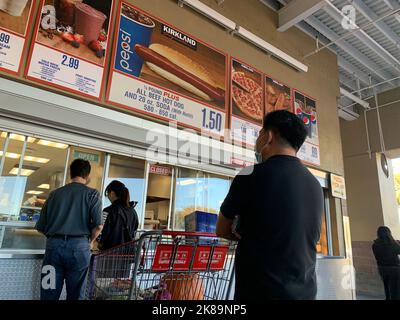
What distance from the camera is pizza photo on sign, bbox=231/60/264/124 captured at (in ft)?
15.0

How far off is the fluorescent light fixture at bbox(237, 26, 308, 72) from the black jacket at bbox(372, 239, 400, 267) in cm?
338

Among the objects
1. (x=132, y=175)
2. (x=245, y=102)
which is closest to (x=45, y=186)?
(x=132, y=175)

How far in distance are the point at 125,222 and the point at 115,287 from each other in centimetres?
106

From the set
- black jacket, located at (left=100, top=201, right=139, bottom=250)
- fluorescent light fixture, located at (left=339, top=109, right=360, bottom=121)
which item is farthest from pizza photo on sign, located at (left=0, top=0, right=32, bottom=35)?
fluorescent light fixture, located at (left=339, top=109, right=360, bottom=121)

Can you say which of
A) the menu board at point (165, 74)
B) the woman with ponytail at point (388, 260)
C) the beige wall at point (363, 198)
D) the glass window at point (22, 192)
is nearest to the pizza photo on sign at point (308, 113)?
the menu board at point (165, 74)

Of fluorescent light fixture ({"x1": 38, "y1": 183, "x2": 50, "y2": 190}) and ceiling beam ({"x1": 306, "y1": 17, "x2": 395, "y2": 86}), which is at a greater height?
ceiling beam ({"x1": 306, "y1": 17, "x2": 395, "y2": 86})

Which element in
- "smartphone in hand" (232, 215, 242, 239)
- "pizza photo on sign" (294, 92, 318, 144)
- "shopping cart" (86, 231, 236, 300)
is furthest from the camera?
"pizza photo on sign" (294, 92, 318, 144)

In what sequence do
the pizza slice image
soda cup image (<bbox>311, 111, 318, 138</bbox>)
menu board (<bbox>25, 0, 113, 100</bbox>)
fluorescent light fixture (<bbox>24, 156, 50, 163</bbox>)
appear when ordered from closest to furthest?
menu board (<bbox>25, 0, 113, 100</bbox>) → fluorescent light fixture (<bbox>24, 156, 50, 163</bbox>) → the pizza slice image → soda cup image (<bbox>311, 111, 318, 138</bbox>)

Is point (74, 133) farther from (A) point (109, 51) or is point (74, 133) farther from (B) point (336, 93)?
(B) point (336, 93)

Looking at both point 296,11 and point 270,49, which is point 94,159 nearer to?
point 270,49

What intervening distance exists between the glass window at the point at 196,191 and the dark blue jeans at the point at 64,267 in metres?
2.31
